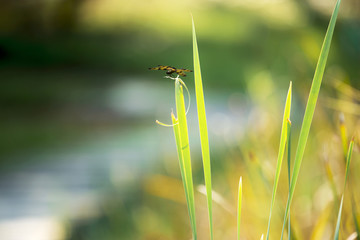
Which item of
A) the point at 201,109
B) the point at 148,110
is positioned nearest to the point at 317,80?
the point at 201,109

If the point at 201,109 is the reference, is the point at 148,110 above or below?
below

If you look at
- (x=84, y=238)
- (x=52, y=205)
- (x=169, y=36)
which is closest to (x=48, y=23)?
(x=169, y=36)

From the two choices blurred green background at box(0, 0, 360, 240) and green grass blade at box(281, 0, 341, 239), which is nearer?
green grass blade at box(281, 0, 341, 239)

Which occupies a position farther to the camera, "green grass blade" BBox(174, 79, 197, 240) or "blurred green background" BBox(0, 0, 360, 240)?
"blurred green background" BBox(0, 0, 360, 240)

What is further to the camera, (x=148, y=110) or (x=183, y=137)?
(x=148, y=110)

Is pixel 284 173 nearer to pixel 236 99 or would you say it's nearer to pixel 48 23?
pixel 236 99

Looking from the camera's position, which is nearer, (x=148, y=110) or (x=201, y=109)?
(x=201, y=109)

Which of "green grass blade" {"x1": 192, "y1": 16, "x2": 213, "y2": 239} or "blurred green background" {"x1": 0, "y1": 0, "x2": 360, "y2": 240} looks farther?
"blurred green background" {"x1": 0, "y1": 0, "x2": 360, "y2": 240}

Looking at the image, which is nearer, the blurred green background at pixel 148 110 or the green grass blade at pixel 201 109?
the green grass blade at pixel 201 109

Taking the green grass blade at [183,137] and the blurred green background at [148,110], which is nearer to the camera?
the green grass blade at [183,137]

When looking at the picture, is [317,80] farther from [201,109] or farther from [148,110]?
[148,110]
